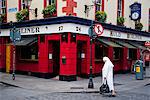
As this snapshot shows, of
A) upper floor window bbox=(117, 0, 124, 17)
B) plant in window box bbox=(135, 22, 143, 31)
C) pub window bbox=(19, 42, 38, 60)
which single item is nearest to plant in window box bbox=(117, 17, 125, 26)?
upper floor window bbox=(117, 0, 124, 17)

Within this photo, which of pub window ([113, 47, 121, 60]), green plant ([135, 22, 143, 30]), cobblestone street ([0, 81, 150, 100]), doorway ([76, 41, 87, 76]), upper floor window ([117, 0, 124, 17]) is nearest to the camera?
cobblestone street ([0, 81, 150, 100])

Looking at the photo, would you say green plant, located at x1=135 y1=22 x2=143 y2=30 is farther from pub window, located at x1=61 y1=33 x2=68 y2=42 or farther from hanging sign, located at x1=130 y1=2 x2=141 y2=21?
pub window, located at x1=61 y1=33 x2=68 y2=42

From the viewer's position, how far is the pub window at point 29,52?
72.0 feet

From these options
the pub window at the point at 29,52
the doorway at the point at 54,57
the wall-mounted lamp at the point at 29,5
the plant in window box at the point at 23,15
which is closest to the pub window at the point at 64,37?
the doorway at the point at 54,57

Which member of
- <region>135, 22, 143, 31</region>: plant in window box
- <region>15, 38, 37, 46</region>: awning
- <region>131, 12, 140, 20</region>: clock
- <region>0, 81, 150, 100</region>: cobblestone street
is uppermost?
<region>131, 12, 140, 20</region>: clock

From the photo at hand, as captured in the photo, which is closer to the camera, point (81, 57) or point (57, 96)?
point (57, 96)

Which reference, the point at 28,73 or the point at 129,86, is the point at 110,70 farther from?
the point at 28,73

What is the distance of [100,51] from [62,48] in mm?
4361

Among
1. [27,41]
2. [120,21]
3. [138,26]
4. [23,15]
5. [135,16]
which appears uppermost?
[135,16]

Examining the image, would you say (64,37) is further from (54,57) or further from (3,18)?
(3,18)

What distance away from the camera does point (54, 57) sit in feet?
69.5

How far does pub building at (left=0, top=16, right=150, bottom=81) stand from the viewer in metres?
19.4

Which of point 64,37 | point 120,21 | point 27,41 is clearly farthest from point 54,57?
point 120,21

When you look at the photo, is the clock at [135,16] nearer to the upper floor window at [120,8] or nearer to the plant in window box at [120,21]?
the upper floor window at [120,8]
